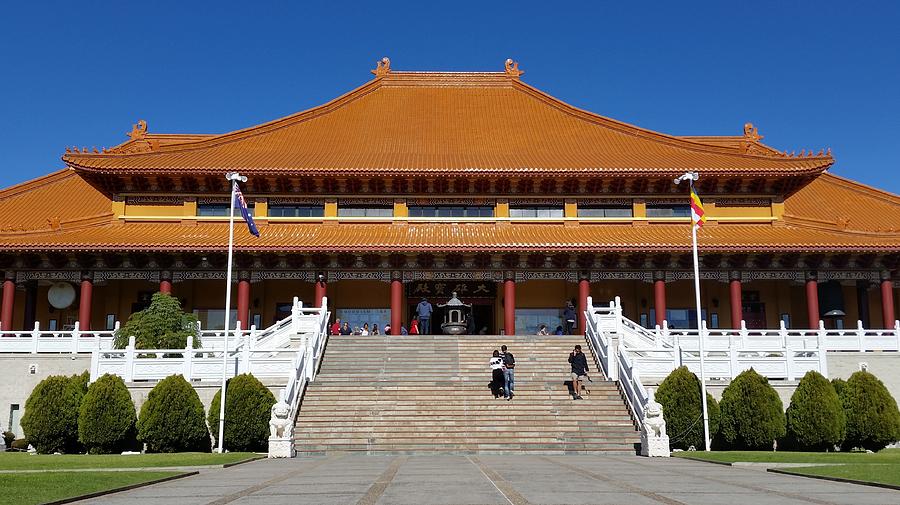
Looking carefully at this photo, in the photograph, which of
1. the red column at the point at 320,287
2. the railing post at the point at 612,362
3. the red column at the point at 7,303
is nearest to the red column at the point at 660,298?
the railing post at the point at 612,362

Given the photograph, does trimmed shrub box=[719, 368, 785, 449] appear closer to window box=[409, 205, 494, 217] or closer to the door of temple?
the door of temple

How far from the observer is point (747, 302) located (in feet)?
110

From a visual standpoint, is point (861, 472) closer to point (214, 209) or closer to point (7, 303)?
point (214, 209)

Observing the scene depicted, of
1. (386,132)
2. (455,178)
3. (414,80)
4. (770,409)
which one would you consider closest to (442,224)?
(455,178)

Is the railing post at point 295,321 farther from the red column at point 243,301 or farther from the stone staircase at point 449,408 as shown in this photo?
the red column at point 243,301

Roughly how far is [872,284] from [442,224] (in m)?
17.4

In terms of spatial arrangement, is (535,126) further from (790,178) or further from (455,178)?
(790,178)

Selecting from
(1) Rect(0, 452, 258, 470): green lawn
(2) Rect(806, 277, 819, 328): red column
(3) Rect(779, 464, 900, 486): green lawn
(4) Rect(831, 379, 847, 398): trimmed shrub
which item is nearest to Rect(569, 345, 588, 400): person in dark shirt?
(4) Rect(831, 379, 847, 398): trimmed shrub

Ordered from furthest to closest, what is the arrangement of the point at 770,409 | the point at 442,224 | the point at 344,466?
the point at 442,224, the point at 770,409, the point at 344,466

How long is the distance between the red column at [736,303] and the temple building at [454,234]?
0.10m

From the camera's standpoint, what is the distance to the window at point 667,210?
33.7 metres

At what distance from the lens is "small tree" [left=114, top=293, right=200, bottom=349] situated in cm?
2319

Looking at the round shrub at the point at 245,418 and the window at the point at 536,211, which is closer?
the round shrub at the point at 245,418

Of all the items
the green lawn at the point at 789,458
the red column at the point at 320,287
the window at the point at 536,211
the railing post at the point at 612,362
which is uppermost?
the window at the point at 536,211
